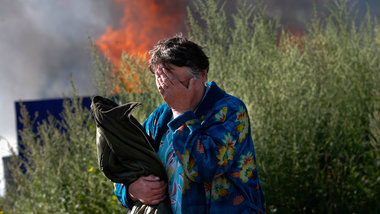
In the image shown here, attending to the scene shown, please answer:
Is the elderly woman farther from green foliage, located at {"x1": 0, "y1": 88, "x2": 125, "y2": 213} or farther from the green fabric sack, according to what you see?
green foliage, located at {"x1": 0, "y1": 88, "x2": 125, "y2": 213}

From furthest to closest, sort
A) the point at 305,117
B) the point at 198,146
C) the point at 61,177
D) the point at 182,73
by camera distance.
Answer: the point at 61,177, the point at 305,117, the point at 182,73, the point at 198,146

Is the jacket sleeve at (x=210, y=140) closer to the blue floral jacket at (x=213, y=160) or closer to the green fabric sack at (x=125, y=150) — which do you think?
the blue floral jacket at (x=213, y=160)

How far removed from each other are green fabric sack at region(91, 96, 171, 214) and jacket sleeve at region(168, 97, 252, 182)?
20cm

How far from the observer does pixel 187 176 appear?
157 cm

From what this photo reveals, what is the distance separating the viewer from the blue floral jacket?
4.93ft

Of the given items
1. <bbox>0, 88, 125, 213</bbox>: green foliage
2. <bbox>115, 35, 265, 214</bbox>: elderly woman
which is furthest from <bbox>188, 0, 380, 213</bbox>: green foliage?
<bbox>115, 35, 265, 214</bbox>: elderly woman

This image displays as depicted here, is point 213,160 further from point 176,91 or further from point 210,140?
point 176,91

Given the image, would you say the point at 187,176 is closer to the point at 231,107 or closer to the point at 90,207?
the point at 231,107

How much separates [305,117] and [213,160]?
2115mm

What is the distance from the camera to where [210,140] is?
1.51 meters

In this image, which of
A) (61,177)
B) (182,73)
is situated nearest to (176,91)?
(182,73)

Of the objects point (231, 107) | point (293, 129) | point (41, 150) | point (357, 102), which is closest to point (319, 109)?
point (293, 129)

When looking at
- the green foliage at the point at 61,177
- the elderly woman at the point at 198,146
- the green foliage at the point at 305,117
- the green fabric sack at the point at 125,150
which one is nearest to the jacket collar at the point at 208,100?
the elderly woman at the point at 198,146

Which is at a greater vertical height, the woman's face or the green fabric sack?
the woman's face
